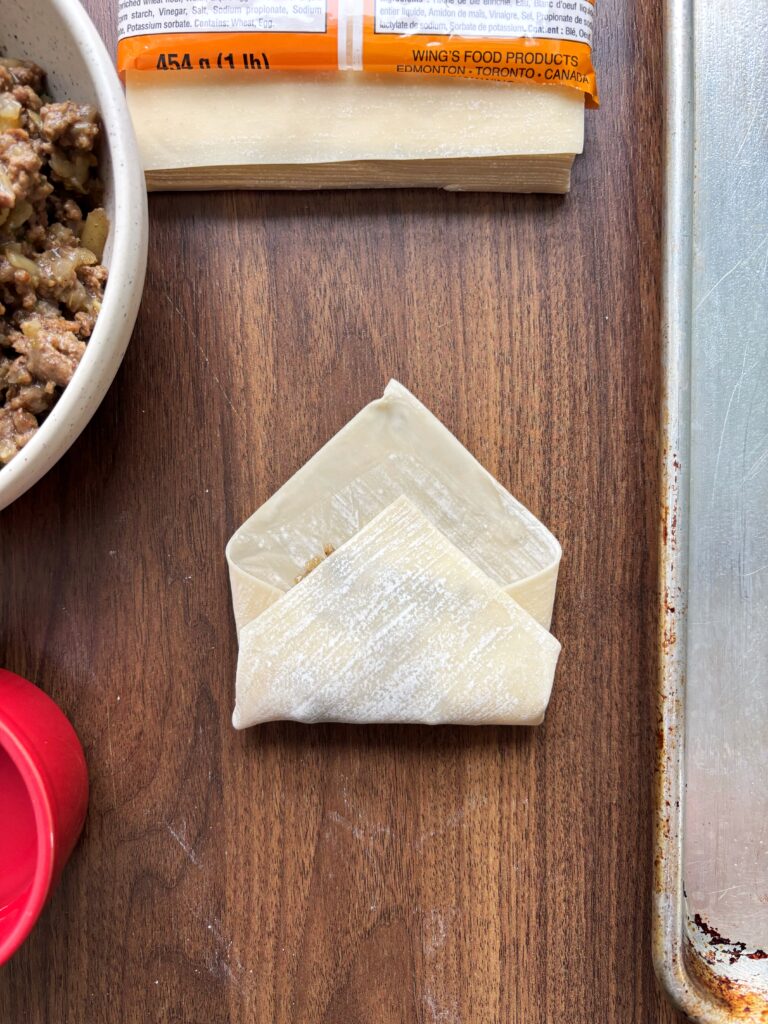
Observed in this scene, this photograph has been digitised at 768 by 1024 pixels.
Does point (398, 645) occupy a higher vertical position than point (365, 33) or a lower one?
lower

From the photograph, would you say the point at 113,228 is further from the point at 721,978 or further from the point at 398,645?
the point at 721,978

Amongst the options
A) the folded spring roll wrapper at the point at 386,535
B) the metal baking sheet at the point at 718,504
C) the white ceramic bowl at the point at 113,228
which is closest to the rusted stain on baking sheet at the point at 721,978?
the metal baking sheet at the point at 718,504

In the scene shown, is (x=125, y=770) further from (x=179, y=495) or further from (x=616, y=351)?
(x=616, y=351)

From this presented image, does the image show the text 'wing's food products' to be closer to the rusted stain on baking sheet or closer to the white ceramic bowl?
the white ceramic bowl

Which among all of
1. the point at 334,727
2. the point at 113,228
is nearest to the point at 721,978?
the point at 334,727

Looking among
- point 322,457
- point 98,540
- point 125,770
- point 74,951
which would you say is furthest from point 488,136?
point 74,951
